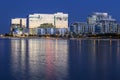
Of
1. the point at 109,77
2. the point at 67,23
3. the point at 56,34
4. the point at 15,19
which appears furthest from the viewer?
the point at 15,19

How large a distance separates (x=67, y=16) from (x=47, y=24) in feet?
40.0

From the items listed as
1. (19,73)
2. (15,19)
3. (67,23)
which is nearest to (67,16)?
(67,23)

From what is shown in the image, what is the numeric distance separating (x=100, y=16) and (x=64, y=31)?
2522cm

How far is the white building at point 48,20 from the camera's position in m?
160

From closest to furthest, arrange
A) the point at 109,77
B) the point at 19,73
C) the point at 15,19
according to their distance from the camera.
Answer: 1. the point at 109,77
2. the point at 19,73
3. the point at 15,19

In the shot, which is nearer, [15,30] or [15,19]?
[15,30]

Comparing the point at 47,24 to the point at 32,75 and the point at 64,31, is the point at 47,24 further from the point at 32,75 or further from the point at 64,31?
the point at 32,75

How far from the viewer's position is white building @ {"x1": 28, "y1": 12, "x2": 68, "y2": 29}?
6280 inches

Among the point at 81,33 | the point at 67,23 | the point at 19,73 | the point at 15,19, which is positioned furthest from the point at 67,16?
the point at 19,73

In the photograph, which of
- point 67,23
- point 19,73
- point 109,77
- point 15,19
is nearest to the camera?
point 109,77

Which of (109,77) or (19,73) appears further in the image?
(19,73)

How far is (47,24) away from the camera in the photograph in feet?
519

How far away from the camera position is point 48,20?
16300 centimetres

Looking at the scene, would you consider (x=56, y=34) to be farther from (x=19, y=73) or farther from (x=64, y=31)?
(x=19, y=73)
